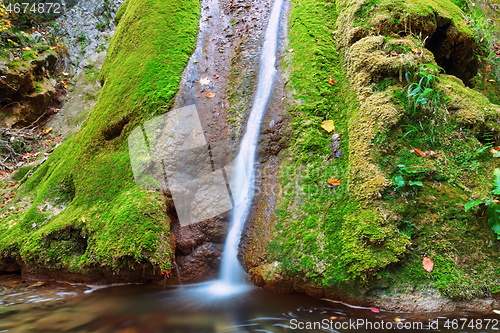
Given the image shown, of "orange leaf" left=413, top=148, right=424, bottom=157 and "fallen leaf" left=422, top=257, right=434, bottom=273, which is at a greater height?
"orange leaf" left=413, top=148, right=424, bottom=157

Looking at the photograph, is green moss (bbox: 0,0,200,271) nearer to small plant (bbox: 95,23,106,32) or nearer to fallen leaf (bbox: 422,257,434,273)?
fallen leaf (bbox: 422,257,434,273)

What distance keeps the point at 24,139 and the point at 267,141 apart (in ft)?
26.6

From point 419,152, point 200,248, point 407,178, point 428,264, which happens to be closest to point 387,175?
point 407,178

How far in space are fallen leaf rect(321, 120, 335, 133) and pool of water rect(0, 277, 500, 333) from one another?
195 centimetres

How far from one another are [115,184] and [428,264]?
374 centimetres

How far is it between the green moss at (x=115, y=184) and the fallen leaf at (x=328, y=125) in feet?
7.41

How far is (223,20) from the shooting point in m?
5.70

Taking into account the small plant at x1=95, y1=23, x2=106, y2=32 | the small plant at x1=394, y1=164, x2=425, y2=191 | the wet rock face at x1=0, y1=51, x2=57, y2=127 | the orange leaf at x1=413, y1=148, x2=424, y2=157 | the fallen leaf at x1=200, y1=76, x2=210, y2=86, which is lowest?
the small plant at x1=394, y1=164, x2=425, y2=191

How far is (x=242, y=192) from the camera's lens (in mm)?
3600

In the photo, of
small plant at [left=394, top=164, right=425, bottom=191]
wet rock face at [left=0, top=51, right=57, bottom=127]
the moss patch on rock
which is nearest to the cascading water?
the moss patch on rock

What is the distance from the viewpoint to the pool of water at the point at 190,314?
7.20 feet

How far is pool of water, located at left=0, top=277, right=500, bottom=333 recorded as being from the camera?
2.19m

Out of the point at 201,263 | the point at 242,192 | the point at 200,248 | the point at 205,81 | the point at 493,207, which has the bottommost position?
the point at 201,263

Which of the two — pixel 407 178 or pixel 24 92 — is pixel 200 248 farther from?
pixel 24 92
